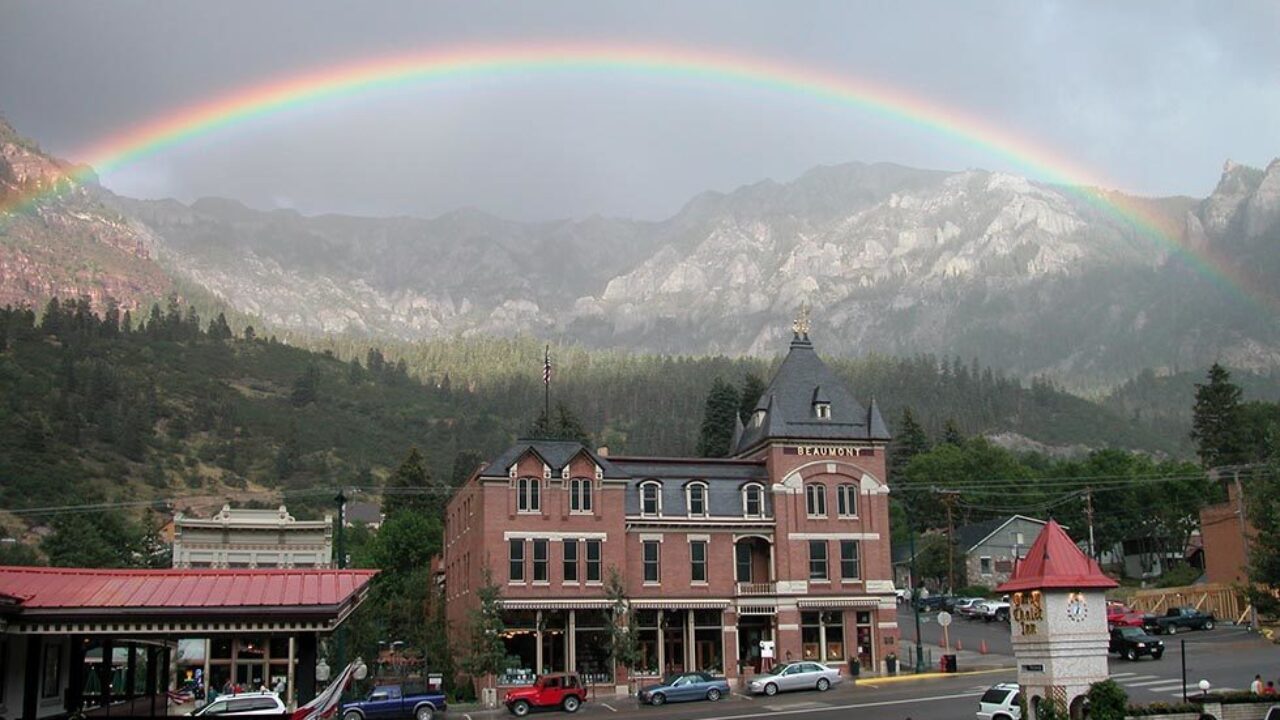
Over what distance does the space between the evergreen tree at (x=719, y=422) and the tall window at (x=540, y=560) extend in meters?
48.4

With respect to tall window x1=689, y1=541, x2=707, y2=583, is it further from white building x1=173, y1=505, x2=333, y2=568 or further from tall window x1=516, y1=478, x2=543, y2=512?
white building x1=173, y1=505, x2=333, y2=568

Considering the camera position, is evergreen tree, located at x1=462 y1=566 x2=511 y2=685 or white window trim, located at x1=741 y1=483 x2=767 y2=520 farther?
white window trim, located at x1=741 y1=483 x2=767 y2=520

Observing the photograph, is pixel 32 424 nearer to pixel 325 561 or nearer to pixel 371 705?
pixel 325 561

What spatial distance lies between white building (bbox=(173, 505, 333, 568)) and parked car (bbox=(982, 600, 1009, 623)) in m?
46.7

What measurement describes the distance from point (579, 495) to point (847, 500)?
49.7 feet

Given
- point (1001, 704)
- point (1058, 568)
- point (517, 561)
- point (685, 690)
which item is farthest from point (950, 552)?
point (1058, 568)

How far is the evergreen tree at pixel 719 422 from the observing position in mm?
111625

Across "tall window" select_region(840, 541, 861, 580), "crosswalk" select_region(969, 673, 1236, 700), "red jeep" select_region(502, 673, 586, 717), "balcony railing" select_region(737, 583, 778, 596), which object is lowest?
"red jeep" select_region(502, 673, 586, 717)

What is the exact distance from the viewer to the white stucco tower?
30391 millimetres

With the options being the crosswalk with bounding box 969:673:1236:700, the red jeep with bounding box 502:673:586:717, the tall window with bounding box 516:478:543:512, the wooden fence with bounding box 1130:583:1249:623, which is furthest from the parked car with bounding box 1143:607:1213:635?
the tall window with bounding box 516:478:543:512

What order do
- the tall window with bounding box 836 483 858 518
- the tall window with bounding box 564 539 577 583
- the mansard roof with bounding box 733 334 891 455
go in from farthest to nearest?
1. the mansard roof with bounding box 733 334 891 455
2. the tall window with bounding box 836 483 858 518
3. the tall window with bounding box 564 539 577 583

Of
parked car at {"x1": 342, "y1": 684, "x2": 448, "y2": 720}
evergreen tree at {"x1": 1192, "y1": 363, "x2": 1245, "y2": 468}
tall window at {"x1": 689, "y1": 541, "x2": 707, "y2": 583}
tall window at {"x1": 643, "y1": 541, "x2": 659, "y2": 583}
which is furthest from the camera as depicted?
evergreen tree at {"x1": 1192, "y1": 363, "x2": 1245, "y2": 468}

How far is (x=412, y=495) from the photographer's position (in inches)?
4668

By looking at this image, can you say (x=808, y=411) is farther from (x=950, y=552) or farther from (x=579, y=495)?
(x=950, y=552)
